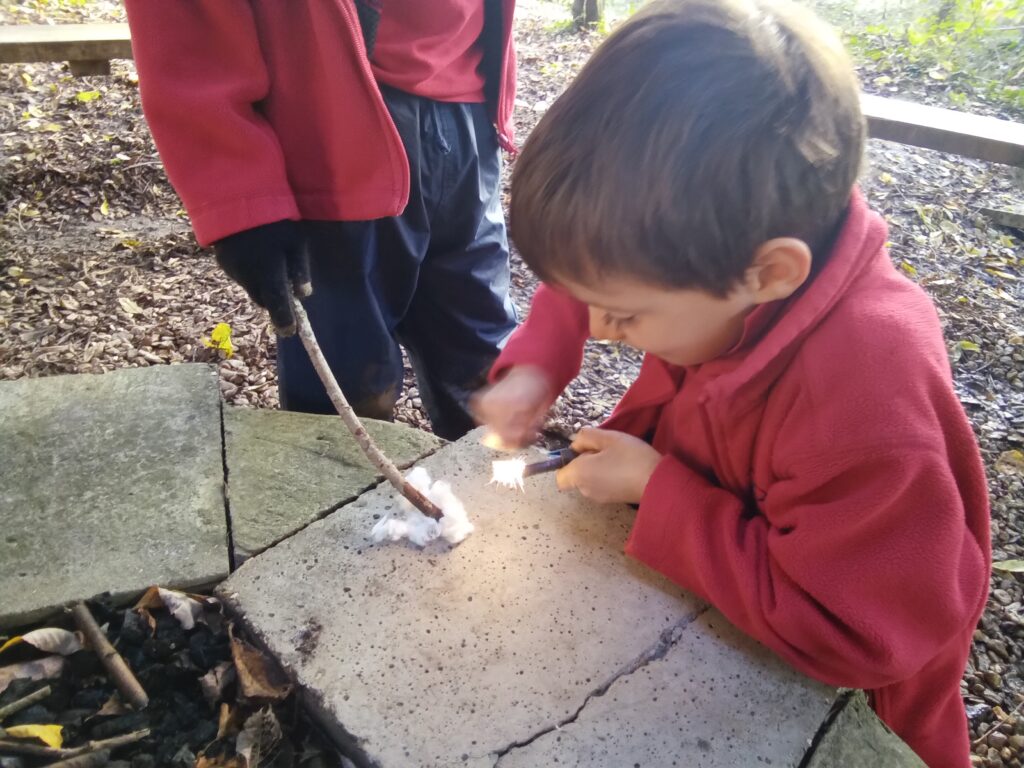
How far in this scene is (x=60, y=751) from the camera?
50.9 inches

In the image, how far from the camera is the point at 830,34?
1.06m

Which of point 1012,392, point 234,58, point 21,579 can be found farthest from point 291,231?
point 1012,392

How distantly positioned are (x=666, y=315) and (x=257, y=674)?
1.00m

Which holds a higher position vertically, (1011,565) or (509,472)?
(509,472)

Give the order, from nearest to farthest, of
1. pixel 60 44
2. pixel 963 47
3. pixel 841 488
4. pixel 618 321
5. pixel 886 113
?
pixel 841 488 → pixel 618 321 → pixel 886 113 → pixel 60 44 → pixel 963 47

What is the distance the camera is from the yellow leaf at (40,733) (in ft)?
4.30

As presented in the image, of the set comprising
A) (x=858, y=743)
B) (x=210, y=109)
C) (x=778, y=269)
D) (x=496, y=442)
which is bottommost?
(x=858, y=743)

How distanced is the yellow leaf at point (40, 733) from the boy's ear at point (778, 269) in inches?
53.8

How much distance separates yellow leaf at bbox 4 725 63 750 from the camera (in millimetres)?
1309

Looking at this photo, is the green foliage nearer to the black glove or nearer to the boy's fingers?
the boy's fingers

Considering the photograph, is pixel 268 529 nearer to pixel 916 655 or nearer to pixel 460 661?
pixel 460 661

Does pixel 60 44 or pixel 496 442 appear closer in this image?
pixel 496 442

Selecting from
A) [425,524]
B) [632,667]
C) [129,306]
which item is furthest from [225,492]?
[129,306]

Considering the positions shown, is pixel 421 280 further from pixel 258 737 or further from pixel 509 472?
pixel 258 737
